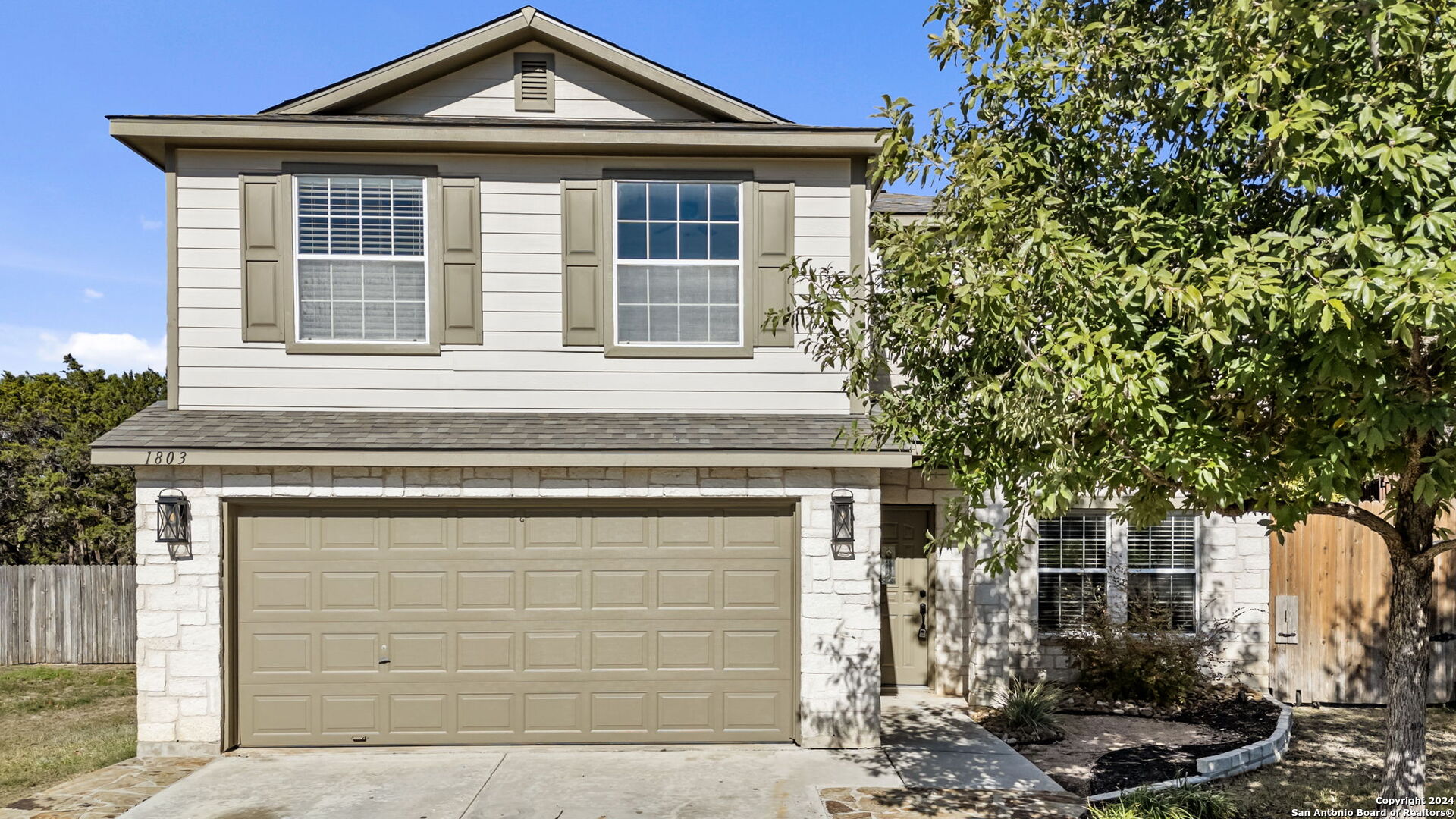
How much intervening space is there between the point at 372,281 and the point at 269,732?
4.17 m

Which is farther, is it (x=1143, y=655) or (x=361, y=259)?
(x=1143, y=655)

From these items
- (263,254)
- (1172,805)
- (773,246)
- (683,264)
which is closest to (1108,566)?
(1172,805)

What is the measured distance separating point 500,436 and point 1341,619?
8825mm

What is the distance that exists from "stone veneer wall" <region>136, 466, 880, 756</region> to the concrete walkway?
0.46 m

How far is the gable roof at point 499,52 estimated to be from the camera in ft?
27.2

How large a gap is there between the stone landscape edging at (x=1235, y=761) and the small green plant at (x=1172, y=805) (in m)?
0.34

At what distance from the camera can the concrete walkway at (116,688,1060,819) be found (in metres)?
6.28

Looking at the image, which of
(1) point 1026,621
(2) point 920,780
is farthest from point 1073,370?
(1) point 1026,621

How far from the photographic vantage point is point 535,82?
8562 millimetres

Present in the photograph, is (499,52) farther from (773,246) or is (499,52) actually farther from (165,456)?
(165,456)

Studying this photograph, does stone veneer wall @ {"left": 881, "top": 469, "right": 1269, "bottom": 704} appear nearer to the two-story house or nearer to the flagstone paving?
the two-story house

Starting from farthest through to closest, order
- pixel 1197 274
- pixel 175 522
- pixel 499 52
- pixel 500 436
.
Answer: pixel 499 52
pixel 500 436
pixel 175 522
pixel 1197 274

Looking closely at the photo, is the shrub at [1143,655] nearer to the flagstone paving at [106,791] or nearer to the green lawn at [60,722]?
the flagstone paving at [106,791]

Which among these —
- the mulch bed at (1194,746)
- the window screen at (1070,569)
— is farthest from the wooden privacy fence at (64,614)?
the mulch bed at (1194,746)
